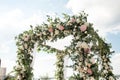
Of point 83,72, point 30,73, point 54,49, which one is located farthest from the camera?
point 54,49

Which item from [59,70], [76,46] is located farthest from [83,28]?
[59,70]

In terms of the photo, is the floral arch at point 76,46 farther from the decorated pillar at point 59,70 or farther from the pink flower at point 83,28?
the decorated pillar at point 59,70

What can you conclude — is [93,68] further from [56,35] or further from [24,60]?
[24,60]

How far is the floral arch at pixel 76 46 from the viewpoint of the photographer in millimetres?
9602

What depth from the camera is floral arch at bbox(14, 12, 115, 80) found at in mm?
9602

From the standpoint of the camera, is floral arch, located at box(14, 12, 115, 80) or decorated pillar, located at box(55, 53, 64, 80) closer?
floral arch, located at box(14, 12, 115, 80)

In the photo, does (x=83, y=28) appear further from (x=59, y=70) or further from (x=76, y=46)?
(x=59, y=70)

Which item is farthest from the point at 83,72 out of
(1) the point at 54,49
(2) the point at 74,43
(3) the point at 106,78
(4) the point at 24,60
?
(1) the point at 54,49

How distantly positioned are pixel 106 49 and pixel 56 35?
7.46 feet

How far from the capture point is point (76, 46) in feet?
32.1

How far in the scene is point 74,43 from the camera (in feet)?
32.6

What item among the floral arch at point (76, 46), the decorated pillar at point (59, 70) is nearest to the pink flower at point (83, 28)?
the floral arch at point (76, 46)

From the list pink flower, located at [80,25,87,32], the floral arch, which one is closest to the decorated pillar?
the floral arch

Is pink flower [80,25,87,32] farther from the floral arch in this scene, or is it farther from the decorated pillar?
the decorated pillar
